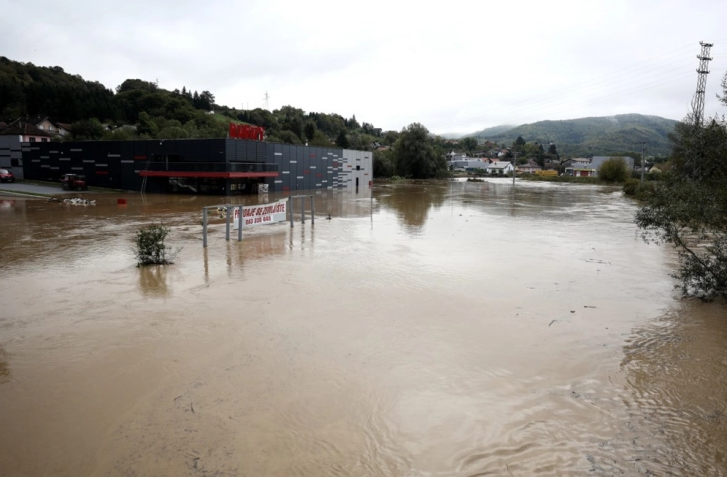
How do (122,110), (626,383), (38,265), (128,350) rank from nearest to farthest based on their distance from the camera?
1. (626,383)
2. (128,350)
3. (38,265)
4. (122,110)

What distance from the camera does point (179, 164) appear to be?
4728cm

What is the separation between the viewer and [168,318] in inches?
416

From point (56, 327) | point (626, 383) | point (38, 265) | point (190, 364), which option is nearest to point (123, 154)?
point (38, 265)

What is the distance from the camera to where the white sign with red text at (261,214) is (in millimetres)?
21031

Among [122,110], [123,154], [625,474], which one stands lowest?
[625,474]

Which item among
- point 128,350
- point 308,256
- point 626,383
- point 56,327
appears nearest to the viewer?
point 626,383

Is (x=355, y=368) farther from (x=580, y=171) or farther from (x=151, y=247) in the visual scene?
(x=580, y=171)

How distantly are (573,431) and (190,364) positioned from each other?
6175mm

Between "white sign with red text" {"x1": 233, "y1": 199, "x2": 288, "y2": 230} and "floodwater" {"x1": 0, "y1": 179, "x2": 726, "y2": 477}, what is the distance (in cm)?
394

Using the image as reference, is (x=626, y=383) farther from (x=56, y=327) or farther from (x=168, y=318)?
(x=56, y=327)

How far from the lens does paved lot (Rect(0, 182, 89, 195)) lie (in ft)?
148

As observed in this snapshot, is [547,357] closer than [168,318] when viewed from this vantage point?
Yes

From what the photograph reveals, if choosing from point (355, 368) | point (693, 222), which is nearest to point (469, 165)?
point (693, 222)

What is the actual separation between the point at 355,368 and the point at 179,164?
4420cm
